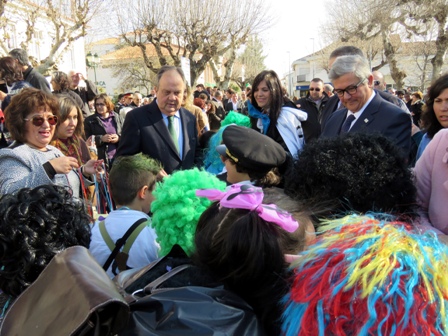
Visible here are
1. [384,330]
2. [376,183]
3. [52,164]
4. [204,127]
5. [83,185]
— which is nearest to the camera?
[384,330]

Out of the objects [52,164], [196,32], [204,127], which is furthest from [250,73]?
[52,164]

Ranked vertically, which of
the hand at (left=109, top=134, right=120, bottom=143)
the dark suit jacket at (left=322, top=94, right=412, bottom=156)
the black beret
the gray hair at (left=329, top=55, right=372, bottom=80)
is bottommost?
the hand at (left=109, top=134, right=120, bottom=143)

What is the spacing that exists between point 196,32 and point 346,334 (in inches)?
938

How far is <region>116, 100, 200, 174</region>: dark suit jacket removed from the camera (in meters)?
3.54

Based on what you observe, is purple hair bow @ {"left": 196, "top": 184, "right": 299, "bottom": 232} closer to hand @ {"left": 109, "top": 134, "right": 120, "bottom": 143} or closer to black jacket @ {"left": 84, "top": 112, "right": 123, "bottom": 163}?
hand @ {"left": 109, "top": 134, "right": 120, "bottom": 143}

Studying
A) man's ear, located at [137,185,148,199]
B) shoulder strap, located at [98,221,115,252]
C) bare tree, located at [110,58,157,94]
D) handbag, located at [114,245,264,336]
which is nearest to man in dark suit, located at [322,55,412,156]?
man's ear, located at [137,185,148,199]

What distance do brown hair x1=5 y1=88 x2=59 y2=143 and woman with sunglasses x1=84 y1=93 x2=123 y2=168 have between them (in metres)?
3.81

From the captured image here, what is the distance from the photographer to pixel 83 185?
310 centimetres

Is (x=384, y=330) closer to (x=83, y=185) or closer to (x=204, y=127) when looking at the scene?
(x=83, y=185)

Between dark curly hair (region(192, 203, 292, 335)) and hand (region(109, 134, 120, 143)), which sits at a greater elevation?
dark curly hair (region(192, 203, 292, 335))

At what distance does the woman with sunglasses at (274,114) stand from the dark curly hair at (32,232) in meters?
2.46

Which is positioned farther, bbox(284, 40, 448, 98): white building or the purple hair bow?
bbox(284, 40, 448, 98): white building

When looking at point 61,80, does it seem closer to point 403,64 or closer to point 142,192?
point 142,192

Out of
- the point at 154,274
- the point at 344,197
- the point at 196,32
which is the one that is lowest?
the point at 154,274
